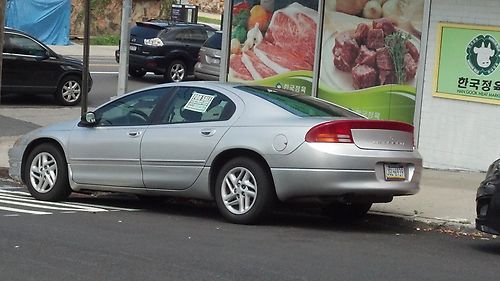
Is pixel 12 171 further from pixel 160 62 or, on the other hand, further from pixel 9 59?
pixel 160 62

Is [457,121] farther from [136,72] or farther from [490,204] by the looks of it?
[136,72]

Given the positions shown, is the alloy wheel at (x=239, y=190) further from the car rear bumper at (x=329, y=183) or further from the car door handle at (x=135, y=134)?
the car door handle at (x=135, y=134)

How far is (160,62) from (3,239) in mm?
19484

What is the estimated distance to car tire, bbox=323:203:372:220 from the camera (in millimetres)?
10625

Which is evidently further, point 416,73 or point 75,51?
point 75,51

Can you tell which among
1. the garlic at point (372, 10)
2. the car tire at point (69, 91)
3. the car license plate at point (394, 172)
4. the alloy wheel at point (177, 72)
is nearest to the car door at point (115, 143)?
the car license plate at point (394, 172)

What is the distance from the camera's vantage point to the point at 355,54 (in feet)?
48.2

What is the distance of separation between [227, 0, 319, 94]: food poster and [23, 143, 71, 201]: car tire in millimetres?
5239

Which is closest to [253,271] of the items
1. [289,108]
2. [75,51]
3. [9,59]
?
[289,108]

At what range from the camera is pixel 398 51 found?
1427 cm

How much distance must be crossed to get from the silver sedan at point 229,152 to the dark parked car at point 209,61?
14.1m

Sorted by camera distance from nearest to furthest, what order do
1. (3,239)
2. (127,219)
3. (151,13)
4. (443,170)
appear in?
Result: (3,239)
(127,219)
(443,170)
(151,13)

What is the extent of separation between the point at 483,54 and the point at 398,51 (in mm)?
1318

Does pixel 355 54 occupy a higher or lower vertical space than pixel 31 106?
higher
